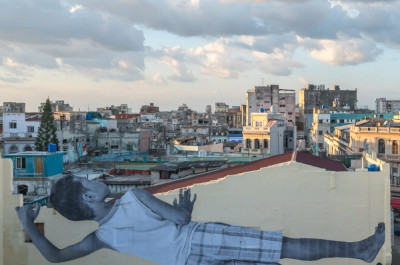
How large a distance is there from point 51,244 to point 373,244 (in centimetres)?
1087

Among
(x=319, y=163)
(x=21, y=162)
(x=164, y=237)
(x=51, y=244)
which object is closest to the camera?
(x=164, y=237)

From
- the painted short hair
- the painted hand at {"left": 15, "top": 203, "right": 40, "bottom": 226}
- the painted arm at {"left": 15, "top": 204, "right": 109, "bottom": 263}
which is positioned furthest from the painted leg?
the painted hand at {"left": 15, "top": 203, "right": 40, "bottom": 226}

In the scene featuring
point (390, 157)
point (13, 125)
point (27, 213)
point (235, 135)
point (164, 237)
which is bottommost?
point (164, 237)

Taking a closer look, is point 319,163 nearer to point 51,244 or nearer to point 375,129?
point 51,244

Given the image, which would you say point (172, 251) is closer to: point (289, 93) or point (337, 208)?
point (337, 208)

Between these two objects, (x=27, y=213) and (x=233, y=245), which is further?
(x=27, y=213)

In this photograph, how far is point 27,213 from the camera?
16.5 metres

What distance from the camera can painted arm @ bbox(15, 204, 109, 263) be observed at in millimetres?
16062

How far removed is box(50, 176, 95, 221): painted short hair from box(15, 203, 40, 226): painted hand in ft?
3.01

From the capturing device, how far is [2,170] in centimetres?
1644

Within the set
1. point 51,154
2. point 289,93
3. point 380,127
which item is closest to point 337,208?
point 51,154

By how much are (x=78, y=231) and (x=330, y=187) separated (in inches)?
340

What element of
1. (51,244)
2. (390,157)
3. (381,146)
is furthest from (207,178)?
(381,146)

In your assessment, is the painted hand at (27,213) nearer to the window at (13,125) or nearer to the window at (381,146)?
the window at (381,146)
